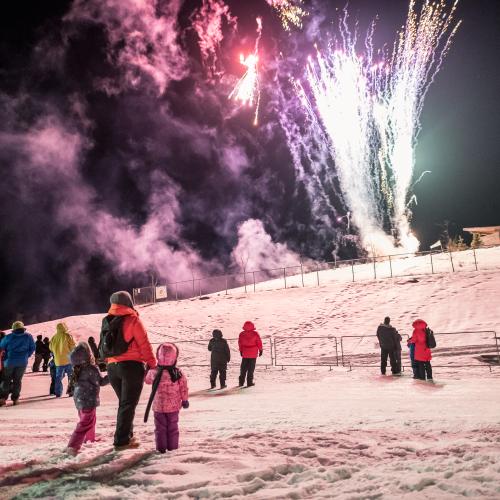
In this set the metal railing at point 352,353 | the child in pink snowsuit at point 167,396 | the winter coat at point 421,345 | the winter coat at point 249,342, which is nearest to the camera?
the child in pink snowsuit at point 167,396

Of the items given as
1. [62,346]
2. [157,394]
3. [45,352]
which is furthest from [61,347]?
[45,352]

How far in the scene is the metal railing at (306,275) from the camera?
118 ft

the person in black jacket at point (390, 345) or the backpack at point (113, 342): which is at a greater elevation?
the backpack at point (113, 342)

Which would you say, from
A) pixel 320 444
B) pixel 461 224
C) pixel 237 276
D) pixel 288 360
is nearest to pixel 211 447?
pixel 320 444

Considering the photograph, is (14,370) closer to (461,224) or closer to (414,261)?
(414,261)

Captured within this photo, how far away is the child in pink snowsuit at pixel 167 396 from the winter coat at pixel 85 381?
0.79 metres

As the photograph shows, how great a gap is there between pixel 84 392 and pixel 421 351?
883 centimetres

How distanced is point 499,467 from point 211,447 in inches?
104

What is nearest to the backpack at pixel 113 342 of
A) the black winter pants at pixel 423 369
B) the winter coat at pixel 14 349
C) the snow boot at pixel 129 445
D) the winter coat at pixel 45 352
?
the snow boot at pixel 129 445

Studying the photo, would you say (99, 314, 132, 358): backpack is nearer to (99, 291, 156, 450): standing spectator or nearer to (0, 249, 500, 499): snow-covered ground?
(99, 291, 156, 450): standing spectator

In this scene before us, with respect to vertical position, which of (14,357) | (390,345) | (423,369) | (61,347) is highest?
(61,347)

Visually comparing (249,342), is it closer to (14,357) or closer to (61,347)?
(61,347)

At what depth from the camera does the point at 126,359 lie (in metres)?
4.81

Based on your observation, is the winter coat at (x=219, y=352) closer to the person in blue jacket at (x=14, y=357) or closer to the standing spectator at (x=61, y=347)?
the standing spectator at (x=61, y=347)
